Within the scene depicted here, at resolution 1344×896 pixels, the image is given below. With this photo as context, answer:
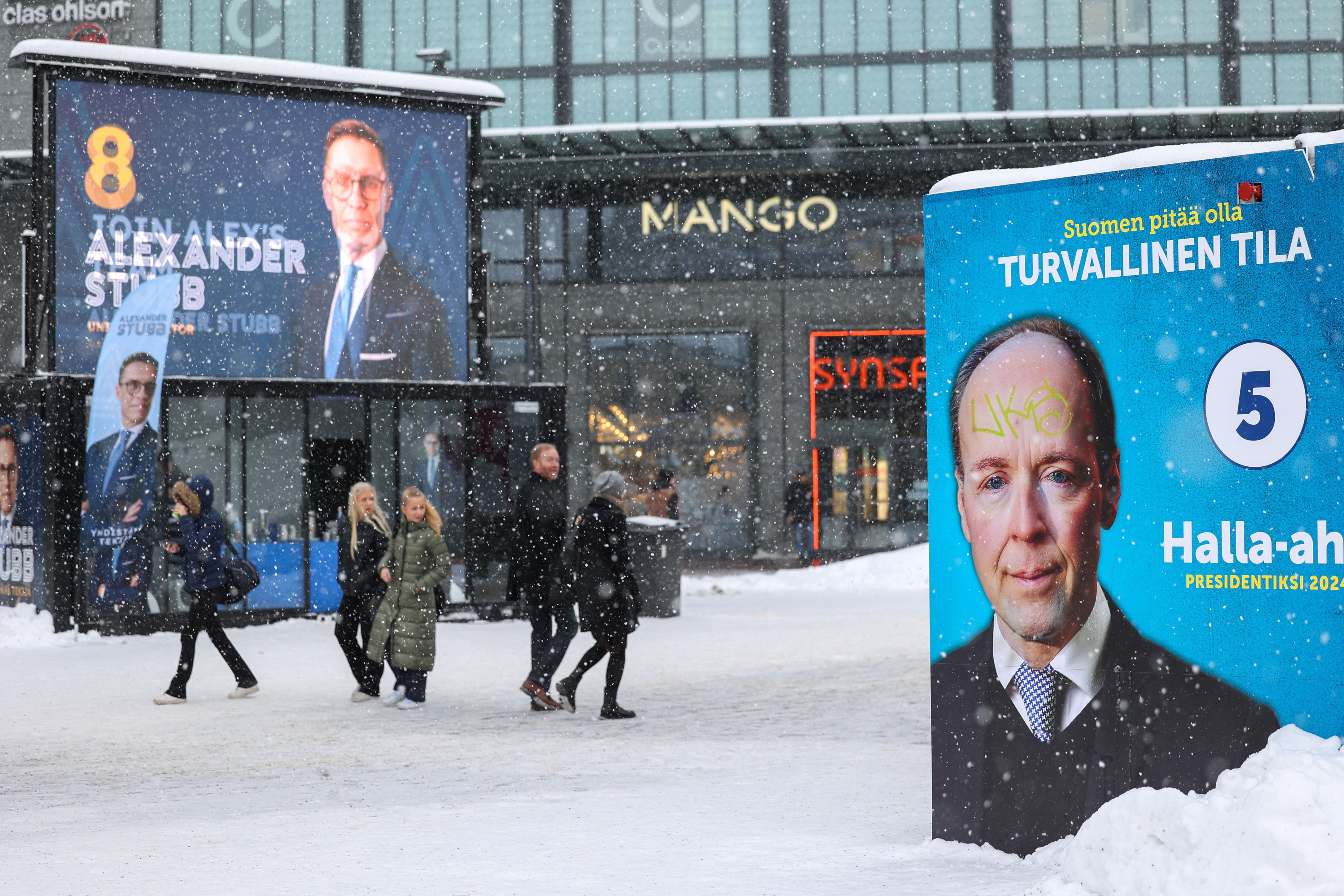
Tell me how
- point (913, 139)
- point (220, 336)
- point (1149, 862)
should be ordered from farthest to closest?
point (913, 139) < point (220, 336) < point (1149, 862)

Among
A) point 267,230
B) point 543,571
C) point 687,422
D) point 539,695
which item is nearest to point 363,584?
point 543,571

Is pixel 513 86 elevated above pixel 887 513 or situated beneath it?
elevated above

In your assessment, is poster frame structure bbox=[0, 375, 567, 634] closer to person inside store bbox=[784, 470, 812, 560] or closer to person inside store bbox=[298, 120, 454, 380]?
person inside store bbox=[298, 120, 454, 380]

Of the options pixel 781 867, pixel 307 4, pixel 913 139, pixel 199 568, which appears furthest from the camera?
pixel 307 4

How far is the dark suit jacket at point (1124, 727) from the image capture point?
582cm

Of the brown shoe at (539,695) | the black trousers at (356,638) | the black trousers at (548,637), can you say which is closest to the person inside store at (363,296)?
the black trousers at (356,638)

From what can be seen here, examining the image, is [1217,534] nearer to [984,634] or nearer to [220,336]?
[984,634]

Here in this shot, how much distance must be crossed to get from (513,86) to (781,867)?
31.3 m

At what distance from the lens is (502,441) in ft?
66.6

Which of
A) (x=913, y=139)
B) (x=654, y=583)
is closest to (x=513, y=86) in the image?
(x=913, y=139)

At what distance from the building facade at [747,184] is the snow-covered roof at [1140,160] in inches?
1077

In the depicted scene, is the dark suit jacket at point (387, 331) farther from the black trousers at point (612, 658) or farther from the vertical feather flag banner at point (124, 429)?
the black trousers at point (612, 658)

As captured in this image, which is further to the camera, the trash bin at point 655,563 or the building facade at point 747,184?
the building facade at point 747,184

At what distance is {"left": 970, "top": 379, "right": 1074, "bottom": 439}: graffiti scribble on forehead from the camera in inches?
246
